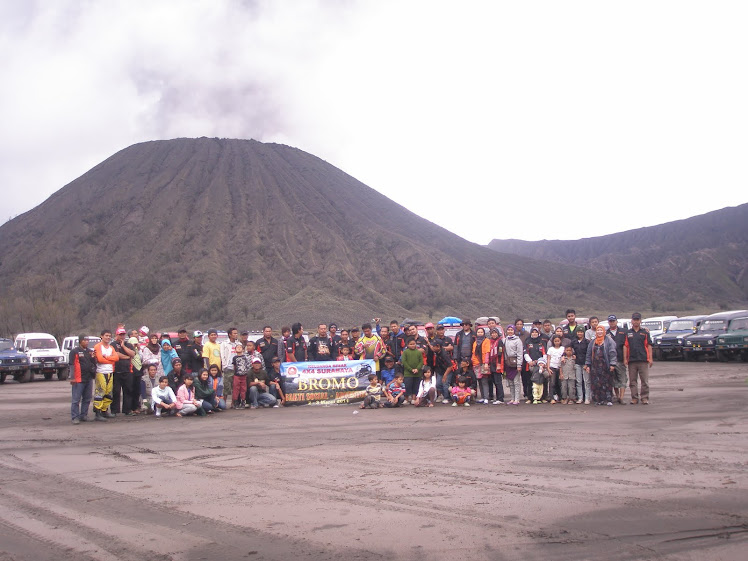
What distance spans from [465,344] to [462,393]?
4.13 feet

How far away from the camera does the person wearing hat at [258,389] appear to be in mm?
15573

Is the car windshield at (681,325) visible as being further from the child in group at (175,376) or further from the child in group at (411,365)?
the child in group at (175,376)

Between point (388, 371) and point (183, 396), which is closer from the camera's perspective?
point (183, 396)

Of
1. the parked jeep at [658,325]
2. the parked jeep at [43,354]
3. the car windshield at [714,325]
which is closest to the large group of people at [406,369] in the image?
the parked jeep at [43,354]

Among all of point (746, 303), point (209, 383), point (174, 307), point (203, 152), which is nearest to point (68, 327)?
point (174, 307)

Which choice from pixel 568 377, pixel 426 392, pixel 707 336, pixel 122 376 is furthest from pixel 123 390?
pixel 707 336

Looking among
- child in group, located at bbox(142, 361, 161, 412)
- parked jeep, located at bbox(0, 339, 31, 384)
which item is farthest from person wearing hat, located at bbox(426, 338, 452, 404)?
parked jeep, located at bbox(0, 339, 31, 384)

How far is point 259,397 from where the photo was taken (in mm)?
15672

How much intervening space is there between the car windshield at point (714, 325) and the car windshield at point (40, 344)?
93.4 ft

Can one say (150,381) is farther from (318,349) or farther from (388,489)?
(388,489)

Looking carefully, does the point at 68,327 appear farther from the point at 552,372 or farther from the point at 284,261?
the point at 552,372

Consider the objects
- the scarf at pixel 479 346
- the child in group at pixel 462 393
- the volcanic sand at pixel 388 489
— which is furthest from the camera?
the scarf at pixel 479 346

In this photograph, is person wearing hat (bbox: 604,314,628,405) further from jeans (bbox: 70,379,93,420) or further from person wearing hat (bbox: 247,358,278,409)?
jeans (bbox: 70,379,93,420)

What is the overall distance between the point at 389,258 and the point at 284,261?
16317 millimetres
